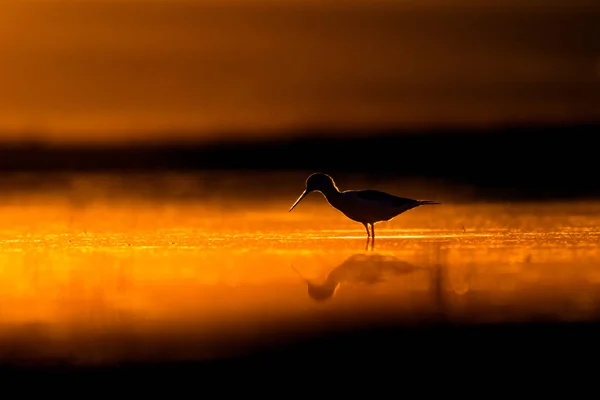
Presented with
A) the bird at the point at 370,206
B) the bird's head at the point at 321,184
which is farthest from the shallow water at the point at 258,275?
the bird's head at the point at 321,184

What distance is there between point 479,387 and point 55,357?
1996 millimetres

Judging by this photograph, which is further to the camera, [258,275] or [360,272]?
[360,272]

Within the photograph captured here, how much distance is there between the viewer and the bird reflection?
819 cm

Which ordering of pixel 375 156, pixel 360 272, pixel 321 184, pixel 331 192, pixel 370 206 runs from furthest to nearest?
pixel 375 156, pixel 321 184, pixel 331 192, pixel 370 206, pixel 360 272

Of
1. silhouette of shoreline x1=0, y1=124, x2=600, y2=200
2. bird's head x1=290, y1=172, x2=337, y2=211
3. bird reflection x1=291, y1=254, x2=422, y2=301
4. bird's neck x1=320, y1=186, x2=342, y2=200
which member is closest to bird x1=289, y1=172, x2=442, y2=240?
bird's neck x1=320, y1=186, x2=342, y2=200

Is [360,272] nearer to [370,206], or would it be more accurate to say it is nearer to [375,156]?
[370,206]

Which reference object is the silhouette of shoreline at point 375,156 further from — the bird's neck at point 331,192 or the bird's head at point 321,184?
the bird's neck at point 331,192

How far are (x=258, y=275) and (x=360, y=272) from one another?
28.5 inches

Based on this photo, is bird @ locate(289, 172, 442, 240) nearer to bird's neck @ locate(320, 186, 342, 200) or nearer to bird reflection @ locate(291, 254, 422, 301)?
bird's neck @ locate(320, 186, 342, 200)

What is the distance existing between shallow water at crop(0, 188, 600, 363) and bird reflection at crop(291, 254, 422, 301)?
0.06 feet

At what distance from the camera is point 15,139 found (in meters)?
23.4

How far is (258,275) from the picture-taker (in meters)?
8.91

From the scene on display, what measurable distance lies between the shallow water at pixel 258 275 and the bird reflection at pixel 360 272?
19 millimetres

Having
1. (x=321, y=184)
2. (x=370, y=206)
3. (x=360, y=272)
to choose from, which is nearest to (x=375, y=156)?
(x=321, y=184)
